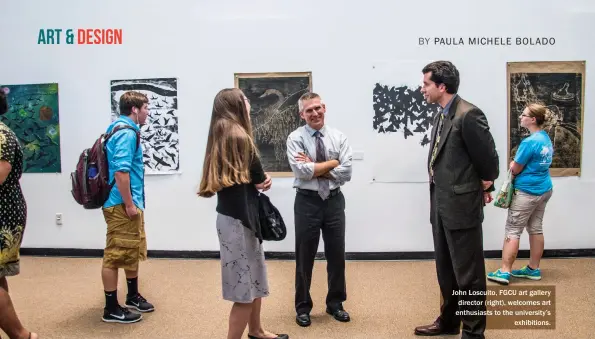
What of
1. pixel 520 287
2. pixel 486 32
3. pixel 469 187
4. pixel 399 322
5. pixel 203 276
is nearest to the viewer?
pixel 469 187

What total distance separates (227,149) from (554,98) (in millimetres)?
3781

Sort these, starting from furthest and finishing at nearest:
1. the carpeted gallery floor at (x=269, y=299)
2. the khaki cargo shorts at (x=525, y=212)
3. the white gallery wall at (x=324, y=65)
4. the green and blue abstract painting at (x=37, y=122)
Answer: the green and blue abstract painting at (x=37, y=122)
the white gallery wall at (x=324, y=65)
the khaki cargo shorts at (x=525, y=212)
the carpeted gallery floor at (x=269, y=299)

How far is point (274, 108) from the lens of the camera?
4.91 m

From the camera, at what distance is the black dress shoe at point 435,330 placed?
3.02 m

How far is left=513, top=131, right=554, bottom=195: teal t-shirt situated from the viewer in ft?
12.7

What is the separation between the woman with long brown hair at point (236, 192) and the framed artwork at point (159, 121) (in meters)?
2.69

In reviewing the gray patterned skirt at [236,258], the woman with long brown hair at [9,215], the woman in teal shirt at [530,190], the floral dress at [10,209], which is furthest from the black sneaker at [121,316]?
the woman in teal shirt at [530,190]

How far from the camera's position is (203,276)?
→ 14.5 ft

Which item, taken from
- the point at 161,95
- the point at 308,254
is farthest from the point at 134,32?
the point at 308,254

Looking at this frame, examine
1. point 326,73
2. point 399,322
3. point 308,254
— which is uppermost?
point 326,73

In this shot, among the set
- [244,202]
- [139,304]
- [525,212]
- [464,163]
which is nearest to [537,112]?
[525,212]

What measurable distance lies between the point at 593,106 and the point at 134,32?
4.58 m

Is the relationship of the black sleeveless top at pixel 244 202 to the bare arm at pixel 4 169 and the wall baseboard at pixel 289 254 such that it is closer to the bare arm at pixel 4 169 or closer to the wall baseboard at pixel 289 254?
the bare arm at pixel 4 169

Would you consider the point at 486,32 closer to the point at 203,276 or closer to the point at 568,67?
the point at 568,67
